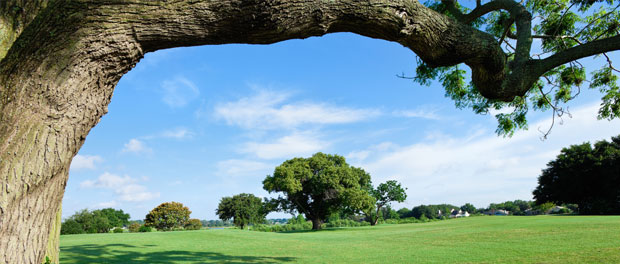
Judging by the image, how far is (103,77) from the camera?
2.22 metres

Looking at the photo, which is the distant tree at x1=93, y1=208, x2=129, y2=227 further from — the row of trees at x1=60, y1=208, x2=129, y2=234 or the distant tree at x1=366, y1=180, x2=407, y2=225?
the distant tree at x1=366, y1=180, x2=407, y2=225

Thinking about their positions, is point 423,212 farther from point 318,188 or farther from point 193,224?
point 193,224

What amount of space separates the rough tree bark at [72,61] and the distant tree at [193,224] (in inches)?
1393

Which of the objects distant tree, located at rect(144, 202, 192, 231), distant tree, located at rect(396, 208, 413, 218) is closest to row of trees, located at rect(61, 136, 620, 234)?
distant tree, located at rect(144, 202, 192, 231)

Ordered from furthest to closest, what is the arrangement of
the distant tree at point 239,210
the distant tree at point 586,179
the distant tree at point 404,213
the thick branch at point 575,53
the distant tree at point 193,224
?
the distant tree at point 404,213 → the distant tree at point 239,210 → the distant tree at point 193,224 → the distant tree at point 586,179 → the thick branch at point 575,53

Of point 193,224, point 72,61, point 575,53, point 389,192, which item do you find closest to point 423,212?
point 389,192

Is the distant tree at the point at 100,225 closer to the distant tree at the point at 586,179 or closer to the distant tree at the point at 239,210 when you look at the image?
the distant tree at the point at 239,210

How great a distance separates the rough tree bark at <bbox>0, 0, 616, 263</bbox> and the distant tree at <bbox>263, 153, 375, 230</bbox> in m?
24.5

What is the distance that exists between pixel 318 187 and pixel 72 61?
1043 inches

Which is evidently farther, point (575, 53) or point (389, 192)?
point (389, 192)

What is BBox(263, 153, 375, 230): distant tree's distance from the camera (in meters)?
27.2

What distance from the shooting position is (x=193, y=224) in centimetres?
3575

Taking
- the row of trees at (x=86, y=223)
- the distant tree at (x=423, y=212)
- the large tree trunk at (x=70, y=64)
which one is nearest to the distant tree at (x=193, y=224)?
the row of trees at (x=86, y=223)

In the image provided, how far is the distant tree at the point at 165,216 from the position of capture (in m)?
32.8
